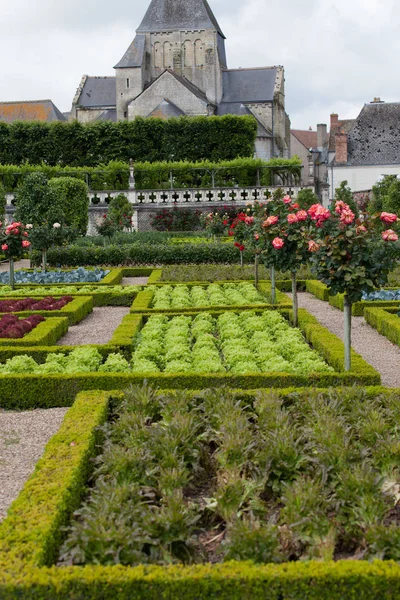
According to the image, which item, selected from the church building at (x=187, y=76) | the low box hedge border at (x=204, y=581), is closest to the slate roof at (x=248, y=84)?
the church building at (x=187, y=76)

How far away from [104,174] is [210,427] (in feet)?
113

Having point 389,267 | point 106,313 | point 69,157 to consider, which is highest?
point 69,157

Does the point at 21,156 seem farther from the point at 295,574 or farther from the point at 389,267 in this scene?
the point at 295,574

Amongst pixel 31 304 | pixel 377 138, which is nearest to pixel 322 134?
pixel 377 138

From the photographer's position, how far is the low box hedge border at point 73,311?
13.7 metres

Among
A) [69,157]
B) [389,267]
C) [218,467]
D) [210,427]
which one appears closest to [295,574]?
[218,467]

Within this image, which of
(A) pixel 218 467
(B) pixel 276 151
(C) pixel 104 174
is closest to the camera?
(A) pixel 218 467

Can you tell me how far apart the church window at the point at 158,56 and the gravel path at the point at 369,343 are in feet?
157

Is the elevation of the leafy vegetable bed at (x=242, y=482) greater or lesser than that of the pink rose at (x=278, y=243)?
lesser

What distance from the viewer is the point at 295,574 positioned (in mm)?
4316

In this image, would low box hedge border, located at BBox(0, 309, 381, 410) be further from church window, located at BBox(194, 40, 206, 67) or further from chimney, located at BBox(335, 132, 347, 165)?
church window, located at BBox(194, 40, 206, 67)

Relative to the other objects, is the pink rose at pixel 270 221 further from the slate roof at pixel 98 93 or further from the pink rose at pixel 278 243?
the slate roof at pixel 98 93

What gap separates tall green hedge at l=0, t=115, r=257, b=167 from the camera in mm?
43312

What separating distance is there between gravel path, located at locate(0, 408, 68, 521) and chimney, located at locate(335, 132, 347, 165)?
128 feet
